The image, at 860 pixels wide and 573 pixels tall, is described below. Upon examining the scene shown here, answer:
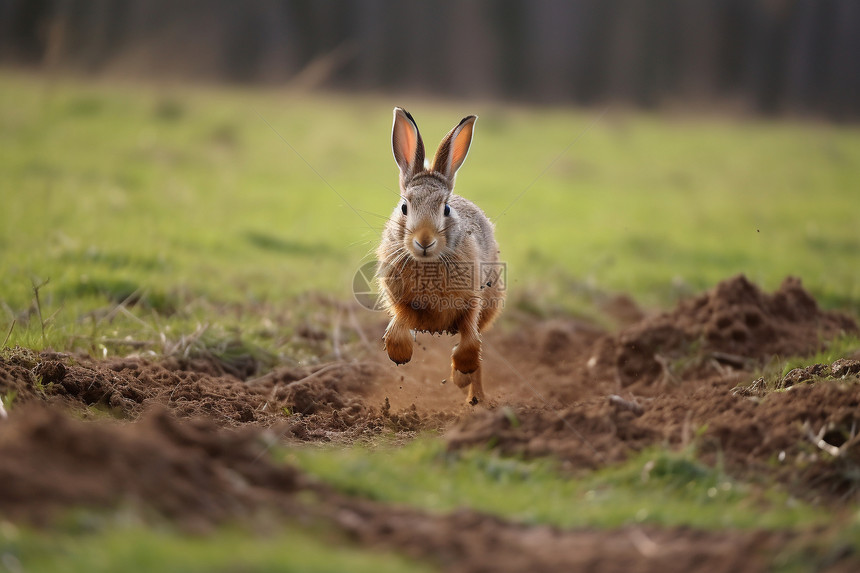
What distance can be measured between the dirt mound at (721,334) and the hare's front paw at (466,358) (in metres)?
1.46

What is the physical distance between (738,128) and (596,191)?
8.42 m

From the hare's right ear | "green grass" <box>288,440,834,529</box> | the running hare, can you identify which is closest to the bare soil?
"green grass" <box>288,440,834,529</box>

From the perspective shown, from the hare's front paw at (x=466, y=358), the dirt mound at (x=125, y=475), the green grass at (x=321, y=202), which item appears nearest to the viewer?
the dirt mound at (x=125, y=475)

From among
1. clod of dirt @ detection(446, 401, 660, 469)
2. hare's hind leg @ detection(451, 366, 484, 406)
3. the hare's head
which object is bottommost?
hare's hind leg @ detection(451, 366, 484, 406)

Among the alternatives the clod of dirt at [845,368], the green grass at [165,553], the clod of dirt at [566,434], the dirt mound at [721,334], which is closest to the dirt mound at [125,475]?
the green grass at [165,553]

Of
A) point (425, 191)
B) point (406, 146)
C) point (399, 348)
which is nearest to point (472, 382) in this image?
point (399, 348)

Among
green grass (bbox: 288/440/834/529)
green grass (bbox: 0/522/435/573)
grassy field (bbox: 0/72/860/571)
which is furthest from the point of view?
grassy field (bbox: 0/72/860/571)

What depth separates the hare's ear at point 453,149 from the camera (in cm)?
700

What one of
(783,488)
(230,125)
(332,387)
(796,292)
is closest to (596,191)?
(230,125)

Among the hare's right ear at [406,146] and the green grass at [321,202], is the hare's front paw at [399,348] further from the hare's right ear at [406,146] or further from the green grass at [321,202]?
the hare's right ear at [406,146]

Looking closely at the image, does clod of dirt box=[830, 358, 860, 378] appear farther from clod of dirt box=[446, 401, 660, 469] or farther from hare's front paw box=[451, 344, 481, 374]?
hare's front paw box=[451, 344, 481, 374]

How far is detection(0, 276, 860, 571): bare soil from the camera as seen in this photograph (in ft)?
11.3

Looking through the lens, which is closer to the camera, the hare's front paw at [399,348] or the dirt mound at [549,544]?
the dirt mound at [549,544]

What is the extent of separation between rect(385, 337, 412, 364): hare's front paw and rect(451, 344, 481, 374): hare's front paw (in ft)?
1.21
